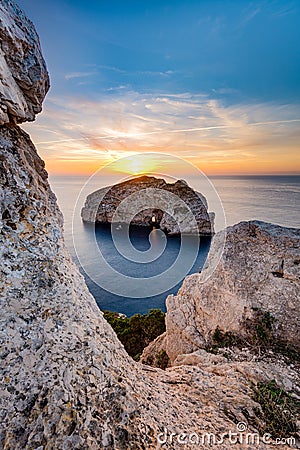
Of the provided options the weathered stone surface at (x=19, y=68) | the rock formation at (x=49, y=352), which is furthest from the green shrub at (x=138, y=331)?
the weathered stone surface at (x=19, y=68)

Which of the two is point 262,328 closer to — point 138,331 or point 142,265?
point 138,331

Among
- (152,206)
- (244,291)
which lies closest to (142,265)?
(244,291)

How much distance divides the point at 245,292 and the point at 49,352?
9384 mm

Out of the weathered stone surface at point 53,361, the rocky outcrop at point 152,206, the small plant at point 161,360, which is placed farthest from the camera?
the rocky outcrop at point 152,206

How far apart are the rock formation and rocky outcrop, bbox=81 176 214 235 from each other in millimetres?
58151

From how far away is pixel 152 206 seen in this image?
234ft

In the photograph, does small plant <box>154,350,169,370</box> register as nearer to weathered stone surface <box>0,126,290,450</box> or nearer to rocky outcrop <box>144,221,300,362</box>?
rocky outcrop <box>144,221,300,362</box>

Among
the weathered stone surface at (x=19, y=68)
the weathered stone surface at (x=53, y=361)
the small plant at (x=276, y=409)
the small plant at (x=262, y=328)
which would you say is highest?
the weathered stone surface at (x=19, y=68)

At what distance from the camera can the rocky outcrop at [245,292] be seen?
1031 cm

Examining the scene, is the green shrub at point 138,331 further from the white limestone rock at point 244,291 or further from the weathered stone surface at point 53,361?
the weathered stone surface at point 53,361

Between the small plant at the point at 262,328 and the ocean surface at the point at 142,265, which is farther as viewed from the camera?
the ocean surface at the point at 142,265

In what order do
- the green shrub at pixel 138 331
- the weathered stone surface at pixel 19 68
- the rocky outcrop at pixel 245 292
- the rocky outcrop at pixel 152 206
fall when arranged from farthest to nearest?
the rocky outcrop at pixel 152 206 < the green shrub at pixel 138 331 < the rocky outcrop at pixel 245 292 < the weathered stone surface at pixel 19 68

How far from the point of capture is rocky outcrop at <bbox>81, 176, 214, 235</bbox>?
64.6 metres

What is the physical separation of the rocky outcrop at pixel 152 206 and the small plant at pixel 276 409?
184 feet
